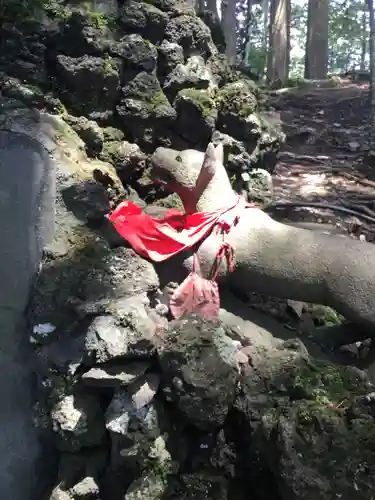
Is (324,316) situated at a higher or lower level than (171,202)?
lower

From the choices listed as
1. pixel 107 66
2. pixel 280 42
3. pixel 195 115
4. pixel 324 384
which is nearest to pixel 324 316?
pixel 324 384

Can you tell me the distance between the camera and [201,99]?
408 cm

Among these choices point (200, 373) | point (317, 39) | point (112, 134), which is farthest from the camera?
point (317, 39)

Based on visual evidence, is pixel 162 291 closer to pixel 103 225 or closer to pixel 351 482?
pixel 103 225

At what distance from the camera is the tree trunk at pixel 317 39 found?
14.1 m

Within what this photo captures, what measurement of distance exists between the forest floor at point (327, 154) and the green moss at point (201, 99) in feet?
5.06

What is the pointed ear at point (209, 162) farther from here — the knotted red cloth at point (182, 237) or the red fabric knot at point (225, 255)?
the red fabric knot at point (225, 255)

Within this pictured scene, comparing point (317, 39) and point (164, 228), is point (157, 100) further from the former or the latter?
point (317, 39)

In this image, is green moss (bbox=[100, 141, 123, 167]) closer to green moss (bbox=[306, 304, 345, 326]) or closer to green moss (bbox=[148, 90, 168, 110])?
green moss (bbox=[148, 90, 168, 110])

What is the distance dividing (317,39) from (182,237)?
12.6 metres

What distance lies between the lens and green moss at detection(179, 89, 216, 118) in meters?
4.06

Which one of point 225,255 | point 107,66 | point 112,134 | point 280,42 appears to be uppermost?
point 280,42

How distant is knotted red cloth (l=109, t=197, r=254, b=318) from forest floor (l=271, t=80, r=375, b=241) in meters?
1.96

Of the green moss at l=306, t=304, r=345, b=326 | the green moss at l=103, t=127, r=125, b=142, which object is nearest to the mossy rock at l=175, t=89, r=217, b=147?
the green moss at l=103, t=127, r=125, b=142
